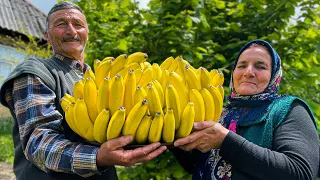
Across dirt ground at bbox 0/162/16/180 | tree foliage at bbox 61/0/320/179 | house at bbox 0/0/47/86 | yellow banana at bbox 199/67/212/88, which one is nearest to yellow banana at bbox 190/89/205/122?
yellow banana at bbox 199/67/212/88

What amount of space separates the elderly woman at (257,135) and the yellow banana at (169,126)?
6 cm

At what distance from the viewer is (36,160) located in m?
1.65

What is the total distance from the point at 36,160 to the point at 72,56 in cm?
80

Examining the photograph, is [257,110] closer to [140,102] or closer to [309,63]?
[140,102]

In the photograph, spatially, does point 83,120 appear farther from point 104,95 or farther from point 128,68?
point 128,68

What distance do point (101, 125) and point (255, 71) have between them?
1.16m

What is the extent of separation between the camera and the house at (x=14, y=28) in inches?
398

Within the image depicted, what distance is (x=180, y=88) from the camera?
1695 mm

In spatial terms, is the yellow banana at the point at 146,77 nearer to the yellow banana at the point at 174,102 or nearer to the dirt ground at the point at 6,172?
the yellow banana at the point at 174,102

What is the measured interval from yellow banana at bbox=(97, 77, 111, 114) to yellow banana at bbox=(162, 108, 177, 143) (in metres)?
0.31

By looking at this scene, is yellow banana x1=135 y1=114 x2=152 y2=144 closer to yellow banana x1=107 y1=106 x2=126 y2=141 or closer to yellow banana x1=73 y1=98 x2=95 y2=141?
yellow banana x1=107 y1=106 x2=126 y2=141

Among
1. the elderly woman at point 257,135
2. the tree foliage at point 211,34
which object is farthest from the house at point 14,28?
the elderly woman at point 257,135

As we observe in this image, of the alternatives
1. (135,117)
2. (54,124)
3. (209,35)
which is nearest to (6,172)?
(209,35)

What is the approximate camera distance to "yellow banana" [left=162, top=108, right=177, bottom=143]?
154 centimetres
